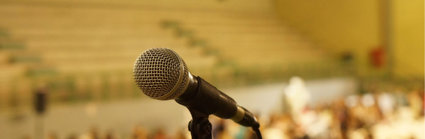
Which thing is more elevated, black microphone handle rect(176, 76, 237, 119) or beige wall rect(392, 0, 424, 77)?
beige wall rect(392, 0, 424, 77)

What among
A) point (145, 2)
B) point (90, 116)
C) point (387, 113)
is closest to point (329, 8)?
point (145, 2)

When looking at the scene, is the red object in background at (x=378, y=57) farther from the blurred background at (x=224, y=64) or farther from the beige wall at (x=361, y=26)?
the beige wall at (x=361, y=26)

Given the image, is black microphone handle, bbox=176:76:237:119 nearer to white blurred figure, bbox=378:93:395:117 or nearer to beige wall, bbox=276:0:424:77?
white blurred figure, bbox=378:93:395:117

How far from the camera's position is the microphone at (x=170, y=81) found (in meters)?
1.22

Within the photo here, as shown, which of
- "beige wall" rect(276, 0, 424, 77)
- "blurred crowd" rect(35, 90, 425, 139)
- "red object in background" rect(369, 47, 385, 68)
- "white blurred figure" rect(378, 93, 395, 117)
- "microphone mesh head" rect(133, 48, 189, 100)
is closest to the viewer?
"microphone mesh head" rect(133, 48, 189, 100)

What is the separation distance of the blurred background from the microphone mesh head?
3540mm

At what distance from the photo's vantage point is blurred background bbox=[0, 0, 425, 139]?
5699 millimetres

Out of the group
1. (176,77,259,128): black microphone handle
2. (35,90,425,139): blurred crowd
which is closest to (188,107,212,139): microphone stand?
(176,77,259,128): black microphone handle

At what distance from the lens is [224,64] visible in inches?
364

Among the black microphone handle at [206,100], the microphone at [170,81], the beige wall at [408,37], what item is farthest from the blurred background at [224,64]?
the microphone at [170,81]

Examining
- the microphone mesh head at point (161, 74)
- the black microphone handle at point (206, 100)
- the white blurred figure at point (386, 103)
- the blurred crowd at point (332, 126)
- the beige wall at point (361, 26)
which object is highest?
the beige wall at point (361, 26)

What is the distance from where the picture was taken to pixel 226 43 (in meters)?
10.3

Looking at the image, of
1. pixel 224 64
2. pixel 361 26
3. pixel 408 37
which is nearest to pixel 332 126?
pixel 224 64

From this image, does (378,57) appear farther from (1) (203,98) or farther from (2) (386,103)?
(1) (203,98)
